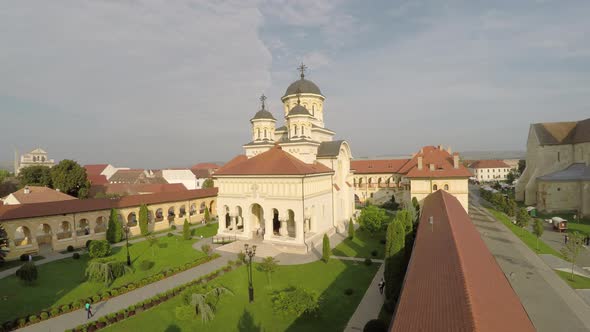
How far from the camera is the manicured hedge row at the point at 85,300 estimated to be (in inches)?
505

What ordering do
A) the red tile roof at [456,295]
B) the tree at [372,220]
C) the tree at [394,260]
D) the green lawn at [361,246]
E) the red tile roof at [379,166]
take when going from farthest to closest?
the red tile roof at [379,166] → the tree at [372,220] → the green lawn at [361,246] → the tree at [394,260] → the red tile roof at [456,295]

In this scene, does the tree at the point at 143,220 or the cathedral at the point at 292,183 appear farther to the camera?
the tree at the point at 143,220

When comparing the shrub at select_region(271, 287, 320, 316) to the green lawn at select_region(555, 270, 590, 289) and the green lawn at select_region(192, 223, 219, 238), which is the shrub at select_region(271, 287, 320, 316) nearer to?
the green lawn at select_region(555, 270, 590, 289)

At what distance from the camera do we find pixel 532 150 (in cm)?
4766

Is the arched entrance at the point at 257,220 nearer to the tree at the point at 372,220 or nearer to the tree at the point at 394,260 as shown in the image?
the tree at the point at 372,220

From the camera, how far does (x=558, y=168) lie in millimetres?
43812

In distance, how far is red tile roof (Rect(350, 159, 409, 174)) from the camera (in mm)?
49812

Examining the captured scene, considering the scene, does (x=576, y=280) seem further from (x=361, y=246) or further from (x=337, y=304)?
(x=337, y=304)

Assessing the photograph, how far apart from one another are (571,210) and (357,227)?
90.8 feet

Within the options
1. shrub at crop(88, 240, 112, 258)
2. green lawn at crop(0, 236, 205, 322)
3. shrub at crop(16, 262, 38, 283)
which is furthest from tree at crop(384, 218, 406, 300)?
shrub at crop(88, 240, 112, 258)

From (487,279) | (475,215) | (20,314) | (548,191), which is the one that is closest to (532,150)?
(548,191)

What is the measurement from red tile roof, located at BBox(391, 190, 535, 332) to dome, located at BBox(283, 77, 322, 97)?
26601 mm

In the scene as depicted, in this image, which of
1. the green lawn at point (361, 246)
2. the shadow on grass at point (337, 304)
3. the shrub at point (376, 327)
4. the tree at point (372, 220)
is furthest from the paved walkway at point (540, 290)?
the tree at point (372, 220)

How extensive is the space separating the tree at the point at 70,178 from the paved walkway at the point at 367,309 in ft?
136
